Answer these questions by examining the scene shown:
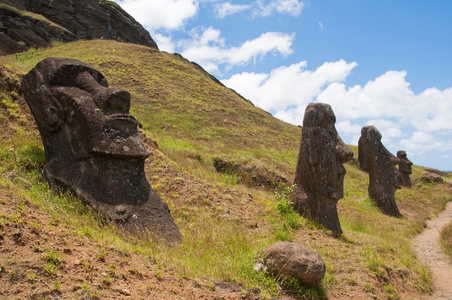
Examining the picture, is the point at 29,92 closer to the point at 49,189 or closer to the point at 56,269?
the point at 49,189

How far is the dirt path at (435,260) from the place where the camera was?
6738 mm

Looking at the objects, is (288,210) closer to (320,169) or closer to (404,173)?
(320,169)

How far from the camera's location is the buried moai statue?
6.03 metres

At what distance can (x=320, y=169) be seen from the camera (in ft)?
28.6

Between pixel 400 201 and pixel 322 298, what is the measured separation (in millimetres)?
14329

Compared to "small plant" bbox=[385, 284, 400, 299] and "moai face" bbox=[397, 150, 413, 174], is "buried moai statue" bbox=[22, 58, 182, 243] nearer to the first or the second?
A: "small plant" bbox=[385, 284, 400, 299]

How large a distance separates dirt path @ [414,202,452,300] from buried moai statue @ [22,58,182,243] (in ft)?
17.4

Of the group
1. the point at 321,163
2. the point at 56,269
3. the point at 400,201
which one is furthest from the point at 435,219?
the point at 56,269

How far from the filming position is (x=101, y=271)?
12.5ft

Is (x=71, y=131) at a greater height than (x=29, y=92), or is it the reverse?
(x=29, y=92)

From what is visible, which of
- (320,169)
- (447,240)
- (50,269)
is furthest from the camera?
(447,240)

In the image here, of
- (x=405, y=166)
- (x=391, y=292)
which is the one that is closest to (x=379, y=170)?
(x=405, y=166)

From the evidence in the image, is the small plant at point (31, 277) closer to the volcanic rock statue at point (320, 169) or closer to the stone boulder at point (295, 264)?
the stone boulder at point (295, 264)

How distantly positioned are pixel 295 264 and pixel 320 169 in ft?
13.6
